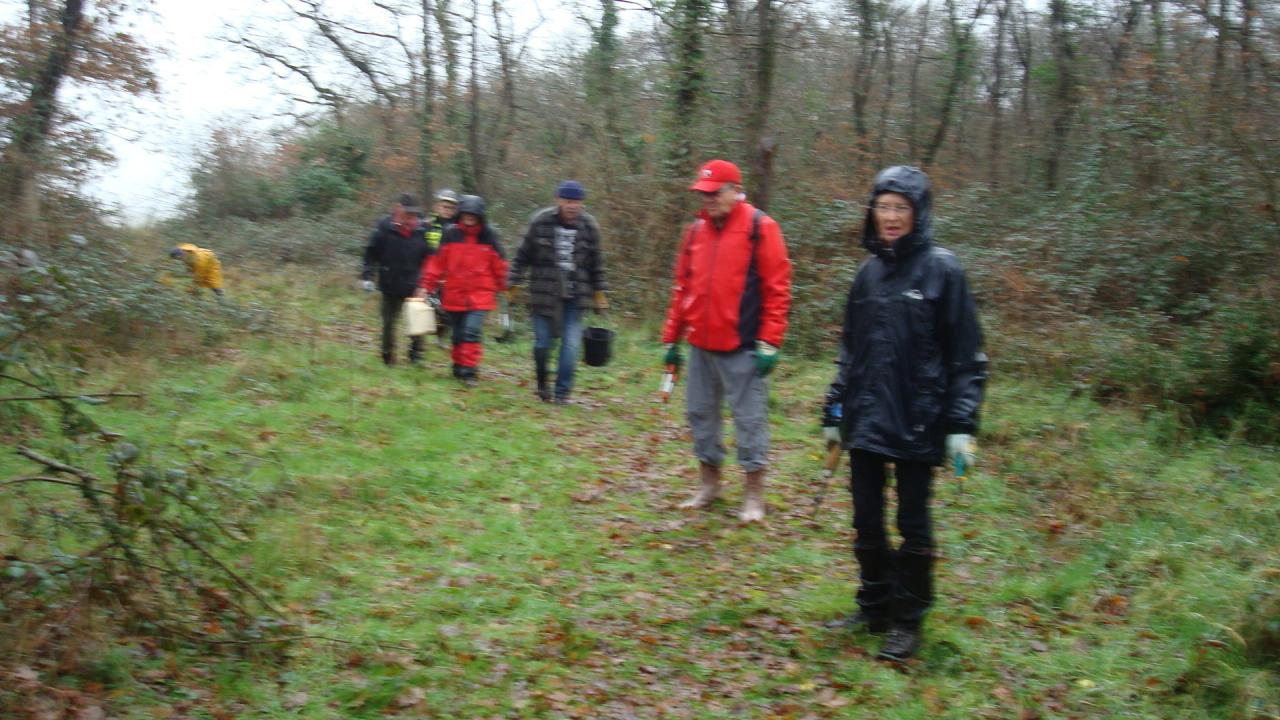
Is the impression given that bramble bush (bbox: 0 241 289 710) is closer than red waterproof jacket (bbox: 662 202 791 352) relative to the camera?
Yes

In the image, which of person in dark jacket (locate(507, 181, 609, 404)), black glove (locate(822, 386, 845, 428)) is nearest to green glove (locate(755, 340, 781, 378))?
black glove (locate(822, 386, 845, 428))

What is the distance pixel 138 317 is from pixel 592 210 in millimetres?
8168

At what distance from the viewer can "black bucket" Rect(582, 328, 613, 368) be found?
10.9 metres

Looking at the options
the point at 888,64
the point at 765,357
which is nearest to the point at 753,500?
the point at 765,357

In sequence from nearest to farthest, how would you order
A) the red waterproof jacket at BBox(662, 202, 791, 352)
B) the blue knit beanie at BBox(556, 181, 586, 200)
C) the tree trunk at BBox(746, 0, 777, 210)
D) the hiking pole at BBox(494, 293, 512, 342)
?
1. the red waterproof jacket at BBox(662, 202, 791, 352)
2. the blue knit beanie at BBox(556, 181, 586, 200)
3. the hiking pole at BBox(494, 293, 512, 342)
4. the tree trunk at BBox(746, 0, 777, 210)

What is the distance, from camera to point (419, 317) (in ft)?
38.8

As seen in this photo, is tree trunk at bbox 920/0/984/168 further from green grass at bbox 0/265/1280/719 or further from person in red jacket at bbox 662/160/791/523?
person in red jacket at bbox 662/160/791/523

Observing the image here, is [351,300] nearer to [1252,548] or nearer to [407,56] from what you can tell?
[407,56]

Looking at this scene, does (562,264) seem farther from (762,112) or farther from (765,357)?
(762,112)

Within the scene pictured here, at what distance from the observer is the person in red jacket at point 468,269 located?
11383 millimetres

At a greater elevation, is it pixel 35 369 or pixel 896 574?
pixel 35 369

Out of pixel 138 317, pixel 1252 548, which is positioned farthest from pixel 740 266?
pixel 138 317

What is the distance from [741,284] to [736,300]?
0.11m

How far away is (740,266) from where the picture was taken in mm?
6754
